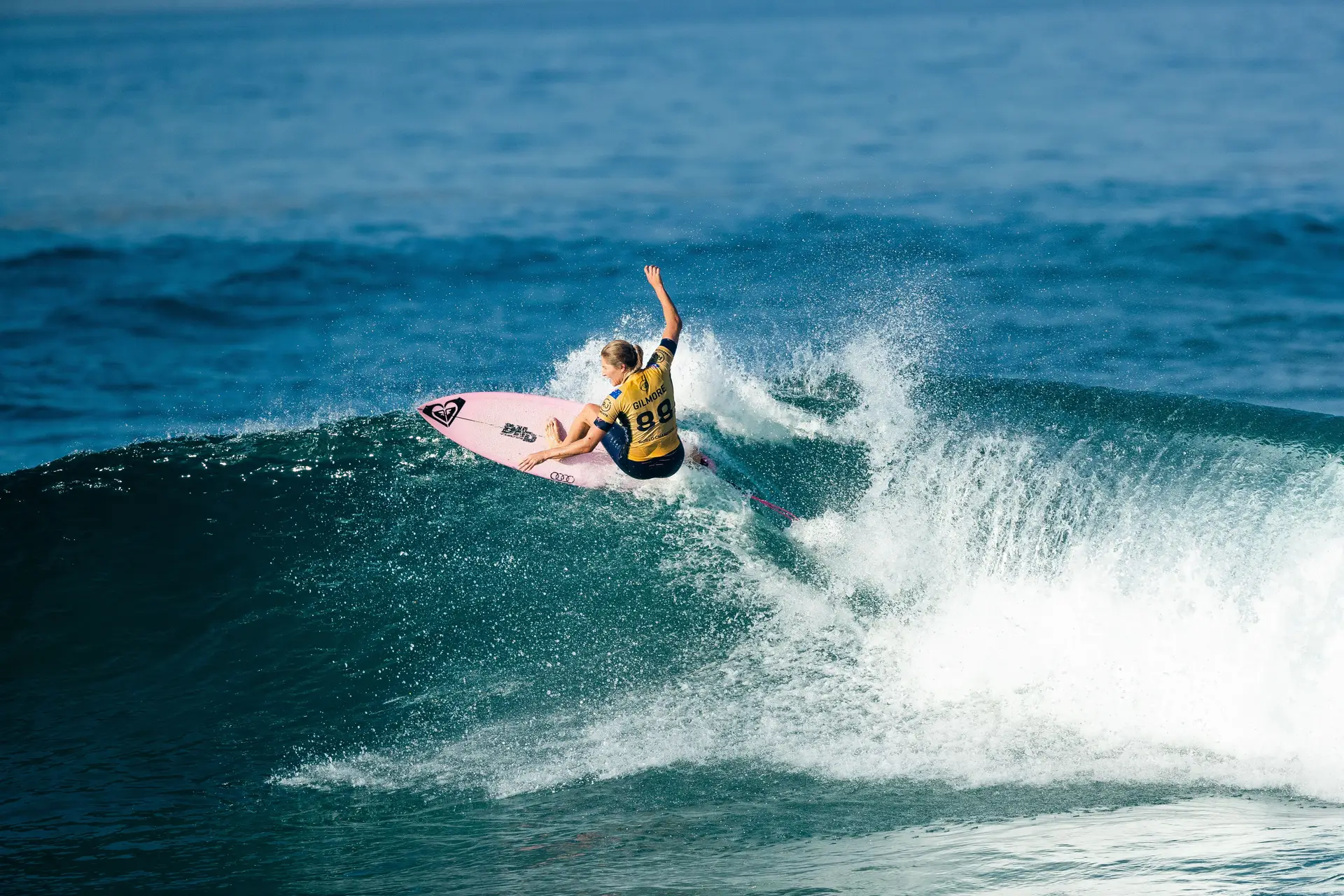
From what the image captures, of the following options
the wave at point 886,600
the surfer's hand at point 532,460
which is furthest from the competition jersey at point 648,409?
the wave at point 886,600

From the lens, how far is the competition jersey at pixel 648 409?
9.30 m

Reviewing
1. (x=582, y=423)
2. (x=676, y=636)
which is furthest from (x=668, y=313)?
(x=676, y=636)

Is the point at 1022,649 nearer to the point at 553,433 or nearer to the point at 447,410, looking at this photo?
the point at 553,433

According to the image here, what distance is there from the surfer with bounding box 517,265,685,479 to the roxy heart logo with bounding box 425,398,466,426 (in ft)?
5.44

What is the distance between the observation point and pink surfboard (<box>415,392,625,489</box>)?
10602mm

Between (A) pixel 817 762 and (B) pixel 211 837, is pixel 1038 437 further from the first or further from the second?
(B) pixel 211 837

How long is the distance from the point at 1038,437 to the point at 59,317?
16.8m

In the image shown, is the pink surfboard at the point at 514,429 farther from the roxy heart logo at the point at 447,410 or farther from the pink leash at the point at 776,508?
the pink leash at the point at 776,508

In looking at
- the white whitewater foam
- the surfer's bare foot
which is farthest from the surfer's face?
the white whitewater foam

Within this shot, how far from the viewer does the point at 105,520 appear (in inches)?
432

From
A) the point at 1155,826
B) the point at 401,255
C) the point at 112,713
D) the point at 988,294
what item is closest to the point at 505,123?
the point at 401,255

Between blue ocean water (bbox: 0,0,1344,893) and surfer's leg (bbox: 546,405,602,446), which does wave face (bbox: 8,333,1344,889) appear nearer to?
blue ocean water (bbox: 0,0,1344,893)

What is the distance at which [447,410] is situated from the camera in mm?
11422

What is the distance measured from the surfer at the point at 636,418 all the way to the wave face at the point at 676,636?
2.28 ft
